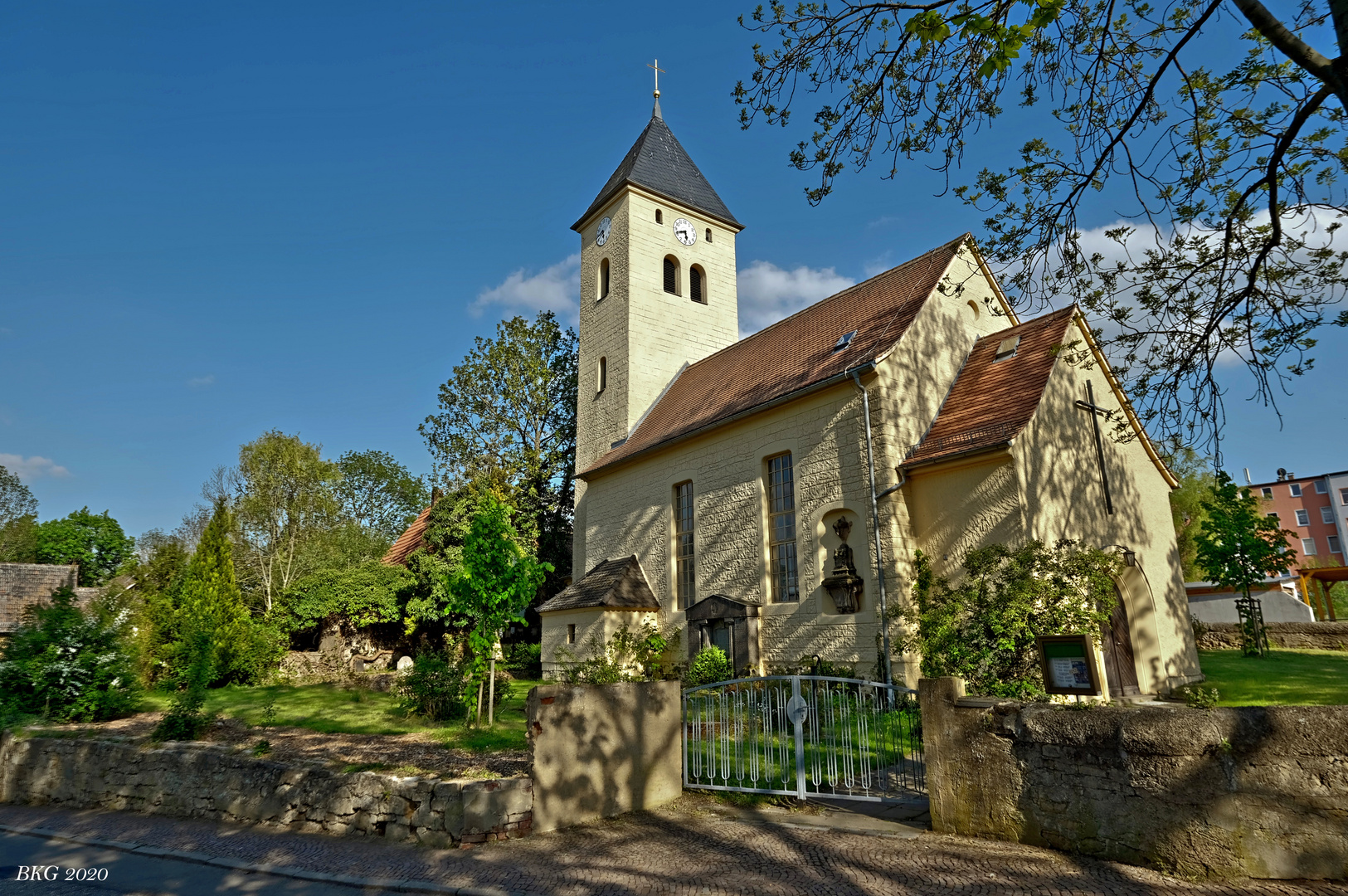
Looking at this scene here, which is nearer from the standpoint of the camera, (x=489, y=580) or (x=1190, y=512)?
(x=489, y=580)

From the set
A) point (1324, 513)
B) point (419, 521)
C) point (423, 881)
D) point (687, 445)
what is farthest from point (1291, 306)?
point (1324, 513)

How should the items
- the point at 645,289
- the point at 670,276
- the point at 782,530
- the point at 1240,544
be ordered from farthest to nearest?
the point at 670,276 → the point at 645,289 → the point at 1240,544 → the point at 782,530

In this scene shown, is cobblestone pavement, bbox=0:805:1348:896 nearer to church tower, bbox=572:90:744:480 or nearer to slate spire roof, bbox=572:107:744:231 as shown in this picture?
church tower, bbox=572:90:744:480

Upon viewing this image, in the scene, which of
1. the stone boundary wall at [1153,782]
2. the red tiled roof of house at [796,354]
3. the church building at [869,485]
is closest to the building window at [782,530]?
the church building at [869,485]

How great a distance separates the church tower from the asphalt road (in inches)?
643

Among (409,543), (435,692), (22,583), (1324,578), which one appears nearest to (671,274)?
(409,543)

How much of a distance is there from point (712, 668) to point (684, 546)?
12.8ft

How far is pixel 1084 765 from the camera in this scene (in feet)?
17.4

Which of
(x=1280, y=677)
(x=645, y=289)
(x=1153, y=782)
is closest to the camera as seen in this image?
(x=1153, y=782)

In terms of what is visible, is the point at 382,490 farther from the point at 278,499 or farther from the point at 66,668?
the point at 66,668

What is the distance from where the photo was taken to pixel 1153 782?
4938mm

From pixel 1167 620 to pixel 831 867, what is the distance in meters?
12.8

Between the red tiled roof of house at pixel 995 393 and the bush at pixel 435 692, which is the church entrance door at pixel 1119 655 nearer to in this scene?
the red tiled roof of house at pixel 995 393

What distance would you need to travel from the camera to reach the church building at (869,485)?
13398 millimetres
